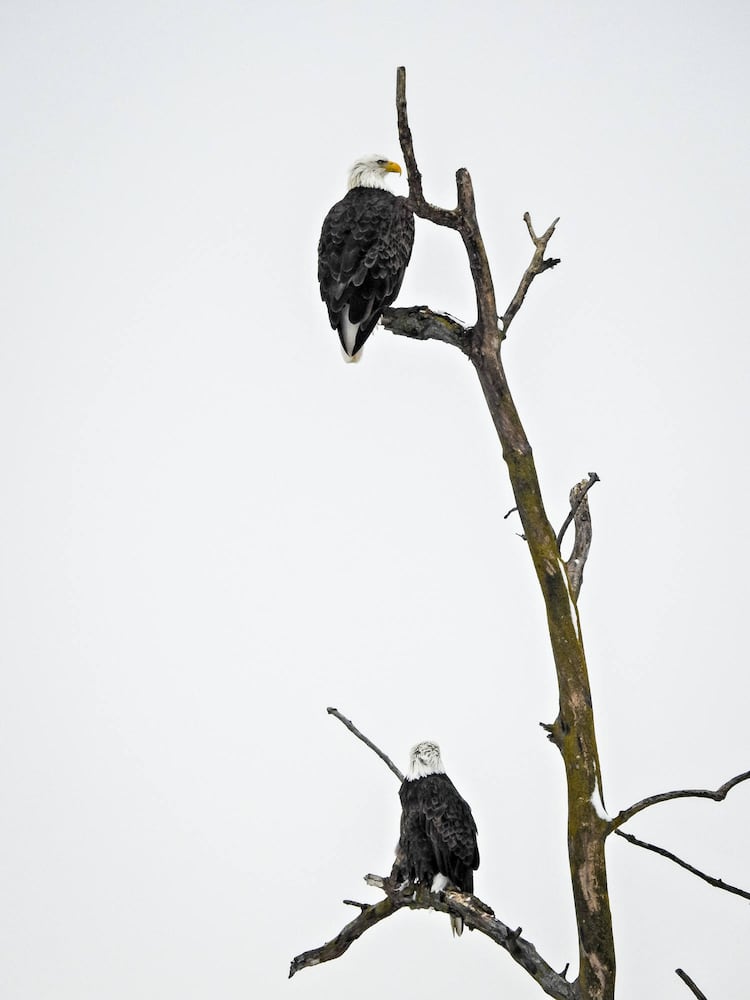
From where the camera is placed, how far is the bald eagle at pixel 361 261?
3252mm

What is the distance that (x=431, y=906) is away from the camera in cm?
272

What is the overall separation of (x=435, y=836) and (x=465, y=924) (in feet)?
2.32

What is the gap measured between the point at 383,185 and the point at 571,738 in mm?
2481

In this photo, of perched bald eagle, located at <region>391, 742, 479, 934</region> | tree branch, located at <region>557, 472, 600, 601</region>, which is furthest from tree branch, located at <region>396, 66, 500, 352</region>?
perched bald eagle, located at <region>391, 742, 479, 934</region>

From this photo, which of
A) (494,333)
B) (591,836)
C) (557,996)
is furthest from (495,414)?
(557,996)

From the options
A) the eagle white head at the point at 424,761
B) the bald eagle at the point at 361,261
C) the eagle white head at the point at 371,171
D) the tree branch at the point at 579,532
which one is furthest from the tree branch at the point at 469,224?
the eagle white head at the point at 424,761

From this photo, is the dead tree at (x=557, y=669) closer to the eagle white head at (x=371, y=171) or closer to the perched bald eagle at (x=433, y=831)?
the perched bald eagle at (x=433, y=831)

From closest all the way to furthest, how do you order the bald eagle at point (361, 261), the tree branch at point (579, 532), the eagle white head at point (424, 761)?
the tree branch at point (579, 532) → the bald eagle at point (361, 261) → the eagle white head at point (424, 761)

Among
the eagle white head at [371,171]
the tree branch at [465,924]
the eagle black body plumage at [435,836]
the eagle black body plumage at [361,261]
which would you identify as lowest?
the tree branch at [465,924]

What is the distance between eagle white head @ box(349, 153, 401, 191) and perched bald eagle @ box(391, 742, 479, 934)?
229 cm

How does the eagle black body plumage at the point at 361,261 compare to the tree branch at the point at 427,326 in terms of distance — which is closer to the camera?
the tree branch at the point at 427,326

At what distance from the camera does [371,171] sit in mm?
3840

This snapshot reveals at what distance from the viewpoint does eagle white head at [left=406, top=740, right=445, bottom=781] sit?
11.5ft

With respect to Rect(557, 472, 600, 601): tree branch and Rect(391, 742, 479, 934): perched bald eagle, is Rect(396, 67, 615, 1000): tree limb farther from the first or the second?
Rect(391, 742, 479, 934): perched bald eagle
